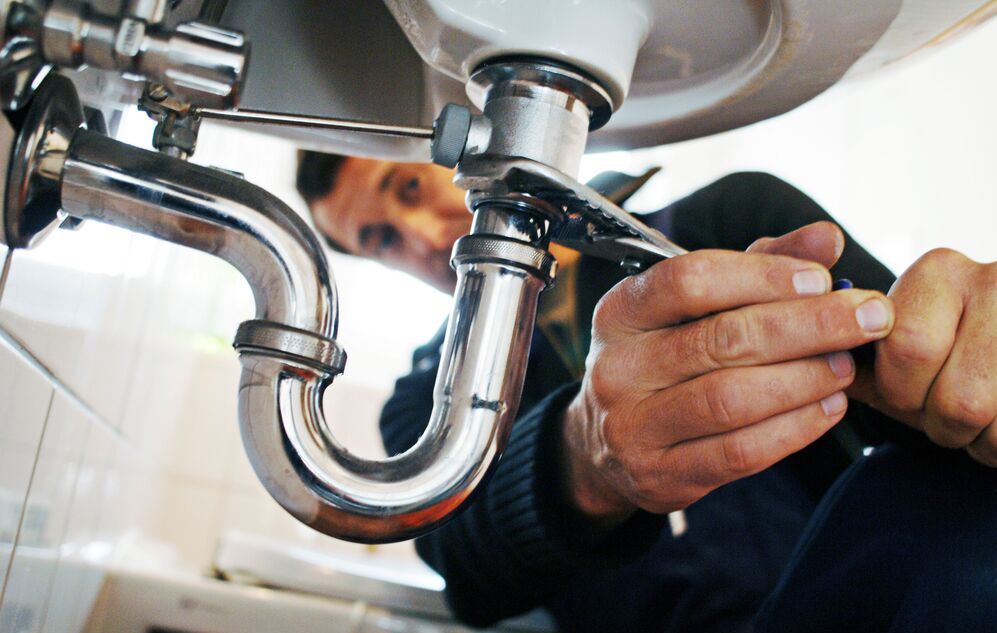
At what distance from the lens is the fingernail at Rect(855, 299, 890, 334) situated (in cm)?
27

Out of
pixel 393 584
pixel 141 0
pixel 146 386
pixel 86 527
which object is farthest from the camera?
pixel 146 386

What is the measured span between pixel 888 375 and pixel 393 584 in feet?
1.60

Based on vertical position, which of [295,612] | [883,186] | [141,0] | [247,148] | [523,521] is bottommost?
[295,612]

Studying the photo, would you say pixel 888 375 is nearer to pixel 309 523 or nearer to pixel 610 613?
pixel 309 523

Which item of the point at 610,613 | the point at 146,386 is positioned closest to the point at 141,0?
the point at 610,613

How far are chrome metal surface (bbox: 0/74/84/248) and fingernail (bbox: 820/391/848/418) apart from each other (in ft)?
0.81

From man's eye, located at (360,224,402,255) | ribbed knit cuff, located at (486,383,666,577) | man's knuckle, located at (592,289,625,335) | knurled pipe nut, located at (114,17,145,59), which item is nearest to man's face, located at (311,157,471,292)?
man's eye, located at (360,224,402,255)

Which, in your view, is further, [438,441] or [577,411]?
[577,411]

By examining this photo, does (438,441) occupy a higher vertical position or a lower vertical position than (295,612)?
higher

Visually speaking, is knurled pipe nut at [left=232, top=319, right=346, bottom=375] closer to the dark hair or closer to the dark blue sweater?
the dark blue sweater

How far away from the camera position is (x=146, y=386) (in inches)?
33.8

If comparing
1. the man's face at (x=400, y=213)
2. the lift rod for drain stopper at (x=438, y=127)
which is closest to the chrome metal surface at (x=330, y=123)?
the lift rod for drain stopper at (x=438, y=127)

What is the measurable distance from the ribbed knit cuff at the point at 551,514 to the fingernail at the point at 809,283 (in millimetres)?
195

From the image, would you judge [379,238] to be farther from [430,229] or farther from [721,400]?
[721,400]
